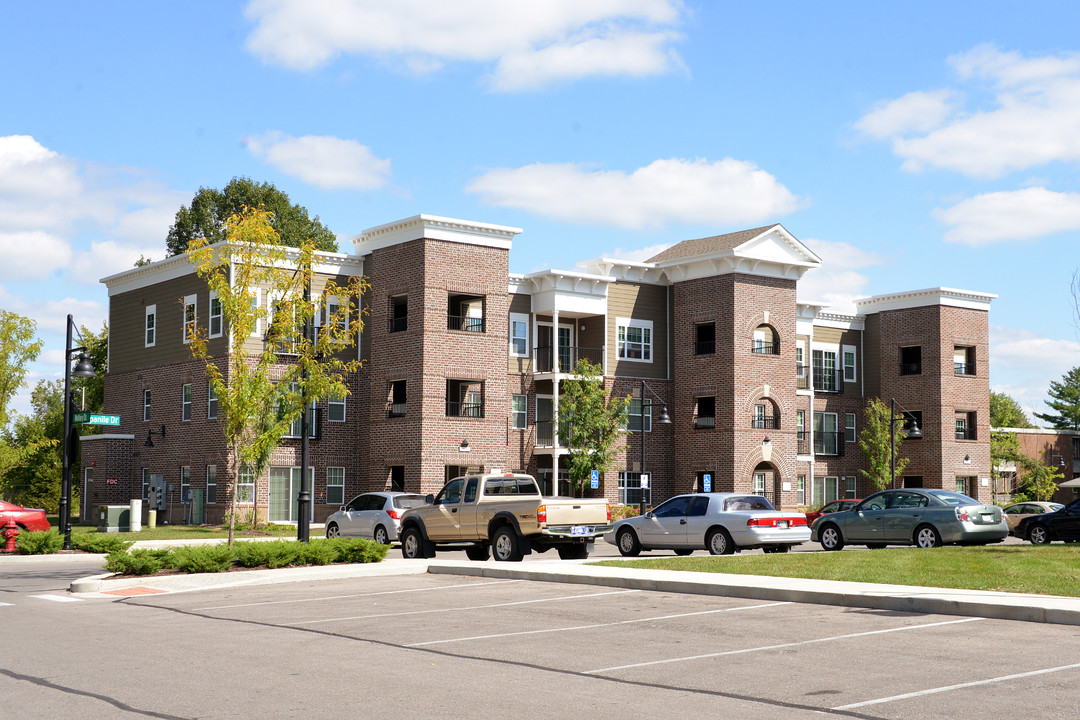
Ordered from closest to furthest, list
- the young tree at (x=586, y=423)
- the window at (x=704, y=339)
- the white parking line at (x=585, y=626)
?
1. the white parking line at (x=585, y=626)
2. the young tree at (x=586, y=423)
3. the window at (x=704, y=339)

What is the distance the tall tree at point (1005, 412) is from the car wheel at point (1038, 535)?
71.5 meters

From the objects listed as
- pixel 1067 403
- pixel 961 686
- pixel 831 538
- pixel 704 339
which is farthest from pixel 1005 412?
pixel 961 686

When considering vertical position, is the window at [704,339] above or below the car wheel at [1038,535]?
above

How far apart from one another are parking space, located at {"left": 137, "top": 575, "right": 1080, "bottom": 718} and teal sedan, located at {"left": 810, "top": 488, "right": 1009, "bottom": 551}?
11249mm

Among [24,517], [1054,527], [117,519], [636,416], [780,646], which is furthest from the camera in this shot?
[636,416]

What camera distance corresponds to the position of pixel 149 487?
47.8 m

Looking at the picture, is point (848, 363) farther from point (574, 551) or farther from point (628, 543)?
point (574, 551)

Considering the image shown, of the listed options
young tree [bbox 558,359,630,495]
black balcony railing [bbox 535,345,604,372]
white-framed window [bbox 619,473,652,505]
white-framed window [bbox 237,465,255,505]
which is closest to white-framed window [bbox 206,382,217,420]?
white-framed window [bbox 237,465,255,505]

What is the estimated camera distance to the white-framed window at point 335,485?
45.6 m

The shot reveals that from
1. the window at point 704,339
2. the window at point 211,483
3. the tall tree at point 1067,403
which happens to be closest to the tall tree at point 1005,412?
the tall tree at point 1067,403

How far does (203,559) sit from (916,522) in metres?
15.5

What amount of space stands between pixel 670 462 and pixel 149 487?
21847 millimetres

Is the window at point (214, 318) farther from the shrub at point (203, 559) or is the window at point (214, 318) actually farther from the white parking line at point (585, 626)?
the white parking line at point (585, 626)

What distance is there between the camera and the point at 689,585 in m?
17.5
